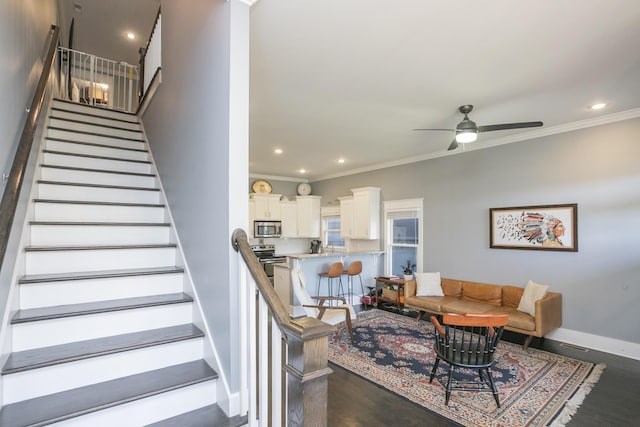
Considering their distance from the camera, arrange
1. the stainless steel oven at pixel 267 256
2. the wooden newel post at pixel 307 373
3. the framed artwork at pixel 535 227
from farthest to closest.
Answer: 1. the stainless steel oven at pixel 267 256
2. the framed artwork at pixel 535 227
3. the wooden newel post at pixel 307 373

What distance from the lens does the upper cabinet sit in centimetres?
665

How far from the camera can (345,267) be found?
621 centimetres

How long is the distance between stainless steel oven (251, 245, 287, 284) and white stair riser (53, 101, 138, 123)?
13.3ft

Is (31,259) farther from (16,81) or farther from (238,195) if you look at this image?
(238,195)

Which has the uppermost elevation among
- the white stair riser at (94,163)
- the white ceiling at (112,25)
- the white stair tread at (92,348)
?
the white ceiling at (112,25)

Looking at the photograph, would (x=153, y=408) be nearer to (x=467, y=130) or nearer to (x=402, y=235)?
(x=467, y=130)

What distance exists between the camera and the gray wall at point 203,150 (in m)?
1.82

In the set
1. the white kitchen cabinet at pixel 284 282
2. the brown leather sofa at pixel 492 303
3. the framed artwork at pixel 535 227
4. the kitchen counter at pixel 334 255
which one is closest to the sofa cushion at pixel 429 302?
the brown leather sofa at pixel 492 303

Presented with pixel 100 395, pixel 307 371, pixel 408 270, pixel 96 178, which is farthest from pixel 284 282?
pixel 307 371

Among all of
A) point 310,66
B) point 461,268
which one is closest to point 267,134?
point 310,66

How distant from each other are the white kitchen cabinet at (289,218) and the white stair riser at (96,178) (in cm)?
482

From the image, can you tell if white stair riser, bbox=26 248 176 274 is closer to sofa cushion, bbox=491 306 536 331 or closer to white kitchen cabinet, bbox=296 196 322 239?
sofa cushion, bbox=491 306 536 331

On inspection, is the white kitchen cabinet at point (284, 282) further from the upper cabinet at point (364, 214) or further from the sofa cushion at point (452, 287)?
the sofa cushion at point (452, 287)

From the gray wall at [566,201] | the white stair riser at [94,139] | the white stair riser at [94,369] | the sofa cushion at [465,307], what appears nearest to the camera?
the white stair riser at [94,369]
